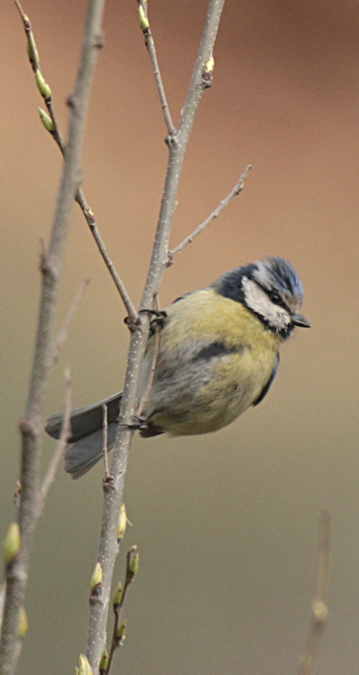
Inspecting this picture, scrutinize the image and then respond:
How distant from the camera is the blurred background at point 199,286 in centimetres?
426

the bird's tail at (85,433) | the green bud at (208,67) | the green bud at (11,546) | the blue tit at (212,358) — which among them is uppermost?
the green bud at (208,67)

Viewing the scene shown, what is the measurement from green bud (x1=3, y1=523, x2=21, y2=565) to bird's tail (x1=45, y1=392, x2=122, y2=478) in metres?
1.49

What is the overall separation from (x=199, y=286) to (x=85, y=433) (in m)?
2.39

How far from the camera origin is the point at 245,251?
16.8 feet

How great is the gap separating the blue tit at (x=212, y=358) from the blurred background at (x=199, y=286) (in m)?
1.82

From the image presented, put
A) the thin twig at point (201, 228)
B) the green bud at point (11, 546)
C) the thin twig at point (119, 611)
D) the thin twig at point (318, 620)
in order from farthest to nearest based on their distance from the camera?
the thin twig at point (201, 228) < the thin twig at point (119, 611) < the thin twig at point (318, 620) < the green bud at point (11, 546)

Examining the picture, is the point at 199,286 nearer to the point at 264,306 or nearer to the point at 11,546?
the point at 264,306

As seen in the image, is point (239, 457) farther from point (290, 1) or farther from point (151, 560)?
point (290, 1)

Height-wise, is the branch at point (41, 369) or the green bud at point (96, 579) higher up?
the branch at point (41, 369)

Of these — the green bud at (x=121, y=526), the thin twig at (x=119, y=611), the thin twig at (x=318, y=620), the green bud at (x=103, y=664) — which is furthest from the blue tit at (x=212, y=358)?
the thin twig at (x=318, y=620)

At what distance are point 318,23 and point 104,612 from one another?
16.4 ft

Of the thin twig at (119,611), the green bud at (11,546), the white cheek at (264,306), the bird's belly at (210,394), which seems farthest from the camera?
the white cheek at (264,306)

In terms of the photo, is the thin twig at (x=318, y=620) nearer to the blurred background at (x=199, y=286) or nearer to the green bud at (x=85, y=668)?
the green bud at (x=85, y=668)

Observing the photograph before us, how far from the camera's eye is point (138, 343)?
5.41 ft
